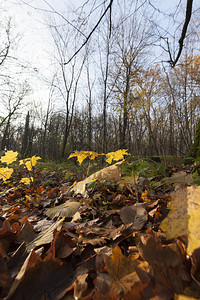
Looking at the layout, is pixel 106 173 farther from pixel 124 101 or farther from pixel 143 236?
pixel 124 101

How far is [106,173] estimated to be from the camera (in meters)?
1.07

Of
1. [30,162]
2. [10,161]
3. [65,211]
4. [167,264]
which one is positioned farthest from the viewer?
[30,162]

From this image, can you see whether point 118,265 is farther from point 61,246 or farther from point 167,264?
point 61,246

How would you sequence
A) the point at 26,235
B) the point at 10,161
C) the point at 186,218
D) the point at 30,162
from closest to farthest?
the point at 186,218, the point at 26,235, the point at 10,161, the point at 30,162

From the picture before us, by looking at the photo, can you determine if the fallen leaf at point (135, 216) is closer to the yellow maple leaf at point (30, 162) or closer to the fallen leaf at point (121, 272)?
the fallen leaf at point (121, 272)

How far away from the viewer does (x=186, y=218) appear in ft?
1.96

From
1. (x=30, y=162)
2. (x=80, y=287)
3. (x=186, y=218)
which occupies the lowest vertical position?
(x=80, y=287)

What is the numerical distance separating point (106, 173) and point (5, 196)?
7.54ft

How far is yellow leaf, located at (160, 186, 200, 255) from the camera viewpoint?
54 cm

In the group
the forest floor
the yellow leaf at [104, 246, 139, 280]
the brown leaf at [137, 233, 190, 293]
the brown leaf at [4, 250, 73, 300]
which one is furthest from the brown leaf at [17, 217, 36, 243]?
the brown leaf at [137, 233, 190, 293]

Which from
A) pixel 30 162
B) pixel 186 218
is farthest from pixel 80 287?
pixel 30 162

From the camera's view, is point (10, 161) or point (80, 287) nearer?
point (80, 287)

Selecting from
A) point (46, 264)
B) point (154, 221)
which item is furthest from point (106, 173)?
point (46, 264)

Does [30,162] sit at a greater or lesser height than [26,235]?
greater
